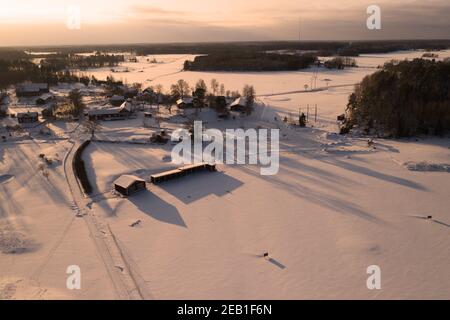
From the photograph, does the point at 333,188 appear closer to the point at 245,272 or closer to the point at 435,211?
the point at 435,211

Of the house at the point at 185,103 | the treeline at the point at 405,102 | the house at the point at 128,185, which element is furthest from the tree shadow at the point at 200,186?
the house at the point at 185,103

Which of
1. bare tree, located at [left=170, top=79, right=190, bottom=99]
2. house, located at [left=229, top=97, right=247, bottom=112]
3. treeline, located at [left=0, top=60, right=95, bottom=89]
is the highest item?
treeline, located at [left=0, top=60, right=95, bottom=89]

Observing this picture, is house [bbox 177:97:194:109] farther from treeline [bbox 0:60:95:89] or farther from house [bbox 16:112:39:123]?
treeline [bbox 0:60:95:89]

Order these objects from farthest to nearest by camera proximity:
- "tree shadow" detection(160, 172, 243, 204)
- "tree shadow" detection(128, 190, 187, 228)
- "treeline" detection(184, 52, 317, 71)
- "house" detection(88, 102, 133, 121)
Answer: "treeline" detection(184, 52, 317, 71) < "house" detection(88, 102, 133, 121) < "tree shadow" detection(160, 172, 243, 204) < "tree shadow" detection(128, 190, 187, 228)

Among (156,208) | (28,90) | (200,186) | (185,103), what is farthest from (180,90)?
(156,208)

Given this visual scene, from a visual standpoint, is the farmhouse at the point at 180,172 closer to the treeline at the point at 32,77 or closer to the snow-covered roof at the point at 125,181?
the snow-covered roof at the point at 125,181

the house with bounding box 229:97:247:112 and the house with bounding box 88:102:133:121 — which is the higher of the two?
the house with bounding box 229:97:247:112

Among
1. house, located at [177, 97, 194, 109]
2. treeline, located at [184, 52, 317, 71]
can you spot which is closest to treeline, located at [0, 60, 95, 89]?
treeline, located at [184, 52, 317, 71]
